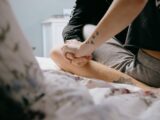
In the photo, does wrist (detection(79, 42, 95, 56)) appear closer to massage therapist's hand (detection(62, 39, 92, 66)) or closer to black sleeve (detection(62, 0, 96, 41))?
massage therapist's hand (detection(62, 39, 92, 66))

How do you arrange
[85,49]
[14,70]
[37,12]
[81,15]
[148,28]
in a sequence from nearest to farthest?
[14,70] → [148,28] → [85,49] → [81,15] → [37,12]

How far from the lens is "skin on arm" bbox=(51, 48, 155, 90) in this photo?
3.33 ft

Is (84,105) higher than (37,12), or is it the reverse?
(84,105)

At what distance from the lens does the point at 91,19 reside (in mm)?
1661

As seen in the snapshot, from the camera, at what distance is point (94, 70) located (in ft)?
3.70

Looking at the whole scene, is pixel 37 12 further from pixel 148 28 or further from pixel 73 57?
pixel 148 28

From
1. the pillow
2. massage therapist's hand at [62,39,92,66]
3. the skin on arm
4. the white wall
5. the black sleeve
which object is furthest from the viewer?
the white wall

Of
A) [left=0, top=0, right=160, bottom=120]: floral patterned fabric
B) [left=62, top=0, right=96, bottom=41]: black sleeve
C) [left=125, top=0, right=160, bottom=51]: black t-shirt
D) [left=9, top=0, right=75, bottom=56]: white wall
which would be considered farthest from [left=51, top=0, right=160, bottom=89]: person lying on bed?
[left=9, top=0, right=75, bottom=56]: white wall

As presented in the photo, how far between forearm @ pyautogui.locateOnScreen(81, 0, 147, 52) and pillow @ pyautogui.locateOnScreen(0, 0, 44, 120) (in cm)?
52

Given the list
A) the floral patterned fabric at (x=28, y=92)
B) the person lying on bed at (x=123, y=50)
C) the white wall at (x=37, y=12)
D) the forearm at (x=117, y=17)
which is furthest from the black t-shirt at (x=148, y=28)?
the white wall at (x=37, y=12)

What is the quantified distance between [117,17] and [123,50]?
0.41 metres

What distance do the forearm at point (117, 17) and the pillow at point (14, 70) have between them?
52 centimetres

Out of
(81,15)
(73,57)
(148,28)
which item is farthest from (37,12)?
(148,28)

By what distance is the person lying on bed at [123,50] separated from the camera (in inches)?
33.4
